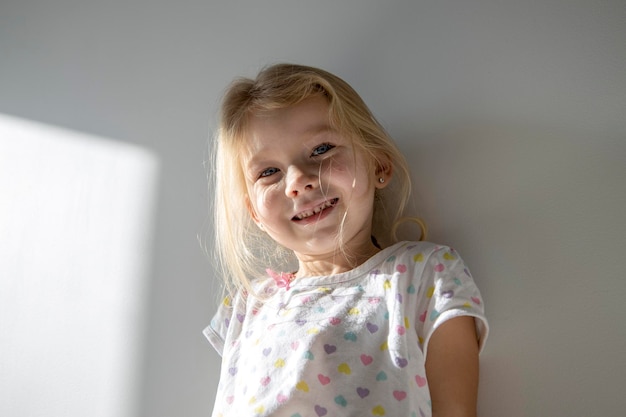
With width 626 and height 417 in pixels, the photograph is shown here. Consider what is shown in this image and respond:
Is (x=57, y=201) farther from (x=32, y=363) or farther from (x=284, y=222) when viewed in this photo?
(x=284, y=222)

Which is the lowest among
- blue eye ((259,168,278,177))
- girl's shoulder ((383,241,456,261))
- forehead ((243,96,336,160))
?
girl's shoulder ((383,241,456,261))

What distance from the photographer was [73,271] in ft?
4.19

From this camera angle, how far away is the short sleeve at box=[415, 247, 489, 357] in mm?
799

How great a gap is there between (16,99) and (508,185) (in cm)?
110

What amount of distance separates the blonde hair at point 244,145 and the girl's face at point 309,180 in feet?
0.06

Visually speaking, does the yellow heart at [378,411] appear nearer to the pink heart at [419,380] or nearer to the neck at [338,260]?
the pink heart at [419,380]

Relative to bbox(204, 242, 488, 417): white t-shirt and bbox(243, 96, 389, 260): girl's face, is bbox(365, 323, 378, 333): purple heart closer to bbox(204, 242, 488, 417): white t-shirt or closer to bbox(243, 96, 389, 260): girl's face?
bbox(204, 242, 488, 417): white t-shirt

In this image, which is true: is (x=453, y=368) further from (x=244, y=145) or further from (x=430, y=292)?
(x=244, y=145)

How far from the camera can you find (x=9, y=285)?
4.37 feet

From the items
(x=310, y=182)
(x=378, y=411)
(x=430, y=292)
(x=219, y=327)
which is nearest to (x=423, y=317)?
(x=430, y=292)

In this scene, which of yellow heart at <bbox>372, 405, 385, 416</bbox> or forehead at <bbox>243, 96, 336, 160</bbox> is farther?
forehead at <bbox>243, 96, 336, 160</bbox>

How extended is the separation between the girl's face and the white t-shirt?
65 millimetres

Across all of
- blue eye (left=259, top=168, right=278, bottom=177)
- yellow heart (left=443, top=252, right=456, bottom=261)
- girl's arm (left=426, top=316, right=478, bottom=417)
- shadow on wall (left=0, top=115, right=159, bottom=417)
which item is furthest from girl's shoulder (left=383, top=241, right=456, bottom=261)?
shadow on wall (left=0, top=115, right=159, bottom=417)

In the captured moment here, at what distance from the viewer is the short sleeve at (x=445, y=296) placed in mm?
799
